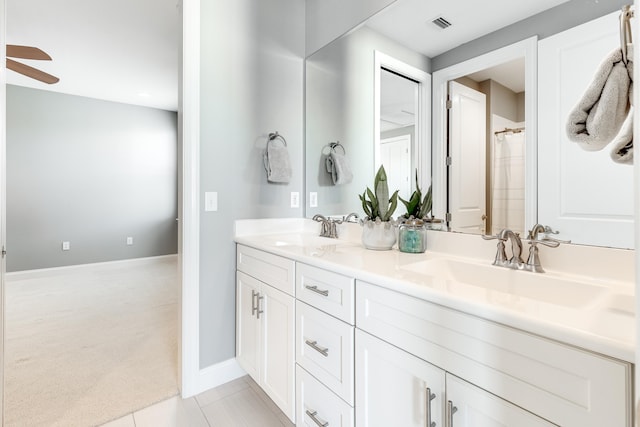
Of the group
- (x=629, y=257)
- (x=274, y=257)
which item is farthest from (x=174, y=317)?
(x=629, y=257)

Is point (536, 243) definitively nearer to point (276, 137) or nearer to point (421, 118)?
point (421, 118)

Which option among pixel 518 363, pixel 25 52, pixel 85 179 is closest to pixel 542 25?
pixel 518 363

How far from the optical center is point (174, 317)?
269 cm

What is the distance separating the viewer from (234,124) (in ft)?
5.77

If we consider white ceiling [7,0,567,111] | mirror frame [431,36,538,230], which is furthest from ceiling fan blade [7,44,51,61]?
mirror frame [431,36,538,230]

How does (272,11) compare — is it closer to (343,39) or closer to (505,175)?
(343,39)

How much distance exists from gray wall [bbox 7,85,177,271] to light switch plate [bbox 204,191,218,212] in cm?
377

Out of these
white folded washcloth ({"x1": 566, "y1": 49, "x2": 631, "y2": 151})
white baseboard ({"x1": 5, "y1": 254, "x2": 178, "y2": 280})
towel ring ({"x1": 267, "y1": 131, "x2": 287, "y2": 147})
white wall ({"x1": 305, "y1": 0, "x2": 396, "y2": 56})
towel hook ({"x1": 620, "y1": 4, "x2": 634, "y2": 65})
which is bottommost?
white baseboard ({"x1": 5, "y1": 254, "x2": 178, "y2": 280})

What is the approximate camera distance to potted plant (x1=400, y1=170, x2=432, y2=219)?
1.40 metres

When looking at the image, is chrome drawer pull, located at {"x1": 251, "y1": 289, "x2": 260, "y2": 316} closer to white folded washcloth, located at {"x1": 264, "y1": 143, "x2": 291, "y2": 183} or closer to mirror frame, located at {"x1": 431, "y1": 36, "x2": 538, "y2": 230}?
white folded washcloth, located at {"x1": 264, "y1": 143, "x2": 291, "y2": 183}

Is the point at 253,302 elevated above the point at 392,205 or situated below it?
below

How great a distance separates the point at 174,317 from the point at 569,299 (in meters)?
2.79

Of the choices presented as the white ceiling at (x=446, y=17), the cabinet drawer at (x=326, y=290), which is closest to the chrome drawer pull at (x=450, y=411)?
the cabinet drawer at (x=326, y=290)

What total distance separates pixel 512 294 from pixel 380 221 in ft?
2.00
